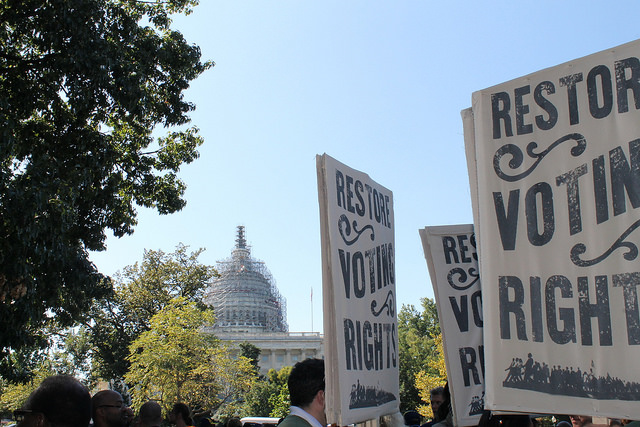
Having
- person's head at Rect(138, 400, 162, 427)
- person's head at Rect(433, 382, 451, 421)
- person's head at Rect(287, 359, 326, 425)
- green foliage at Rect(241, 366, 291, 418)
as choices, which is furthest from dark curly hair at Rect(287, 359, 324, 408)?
green foliage at Rect(241, 366, 291, 418)

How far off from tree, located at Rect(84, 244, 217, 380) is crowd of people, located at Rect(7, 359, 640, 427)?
1401 inches

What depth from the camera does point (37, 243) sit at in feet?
38.7

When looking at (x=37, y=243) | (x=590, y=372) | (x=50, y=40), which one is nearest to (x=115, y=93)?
(x=50, y=40)

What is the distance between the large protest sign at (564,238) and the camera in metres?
2.99

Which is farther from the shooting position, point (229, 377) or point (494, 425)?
point (229, 377)

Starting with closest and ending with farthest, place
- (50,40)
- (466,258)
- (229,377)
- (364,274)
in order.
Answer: (364,274) < (466,258) < (50,40) < (229,377)

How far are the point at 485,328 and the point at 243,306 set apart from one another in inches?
4845

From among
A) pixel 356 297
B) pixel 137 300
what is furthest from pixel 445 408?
pixel 137 300

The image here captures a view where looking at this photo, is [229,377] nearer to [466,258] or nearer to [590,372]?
[466,258]

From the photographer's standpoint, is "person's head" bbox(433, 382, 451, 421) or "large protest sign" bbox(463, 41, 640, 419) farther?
"person's head" bbox(433, 382, 451, 421)

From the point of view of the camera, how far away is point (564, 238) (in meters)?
3.16

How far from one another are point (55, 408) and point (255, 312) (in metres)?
123

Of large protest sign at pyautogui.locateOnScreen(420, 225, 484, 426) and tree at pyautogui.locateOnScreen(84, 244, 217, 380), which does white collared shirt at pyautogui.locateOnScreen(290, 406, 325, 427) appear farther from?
tree at pyautogui.locateOnScreen(84, 244, 217, 380)

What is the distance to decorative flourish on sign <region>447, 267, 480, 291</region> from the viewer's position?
543cm
